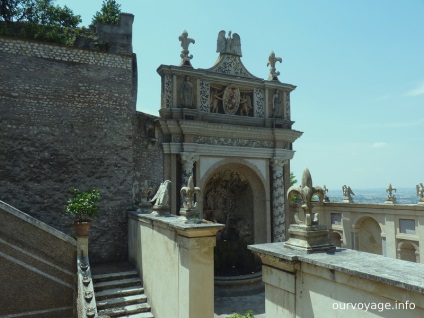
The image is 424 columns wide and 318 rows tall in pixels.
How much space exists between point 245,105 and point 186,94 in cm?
333

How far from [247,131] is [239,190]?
135 inches

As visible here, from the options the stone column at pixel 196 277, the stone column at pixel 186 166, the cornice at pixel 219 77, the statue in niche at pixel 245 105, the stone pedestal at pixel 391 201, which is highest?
the cornice at pixel 219 77

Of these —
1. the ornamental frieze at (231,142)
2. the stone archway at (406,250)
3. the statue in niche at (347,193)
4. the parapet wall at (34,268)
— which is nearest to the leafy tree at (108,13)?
the ornamental frieze at (231,142)

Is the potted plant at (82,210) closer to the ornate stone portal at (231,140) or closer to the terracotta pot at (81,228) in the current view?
the terracotta pot at (81,228)

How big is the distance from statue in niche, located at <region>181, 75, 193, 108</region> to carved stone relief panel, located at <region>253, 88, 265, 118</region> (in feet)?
11.9

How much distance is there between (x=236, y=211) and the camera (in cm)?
1698

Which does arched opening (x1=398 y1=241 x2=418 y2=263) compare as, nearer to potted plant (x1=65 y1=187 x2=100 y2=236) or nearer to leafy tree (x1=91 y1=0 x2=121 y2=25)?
potted plant (x1=65 y1=187 x2=100 y2=236)

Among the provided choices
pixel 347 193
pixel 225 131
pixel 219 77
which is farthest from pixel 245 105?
pixel 347 193

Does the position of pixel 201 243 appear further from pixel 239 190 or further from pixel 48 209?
pixel 239 190

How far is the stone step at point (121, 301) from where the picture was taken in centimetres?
878

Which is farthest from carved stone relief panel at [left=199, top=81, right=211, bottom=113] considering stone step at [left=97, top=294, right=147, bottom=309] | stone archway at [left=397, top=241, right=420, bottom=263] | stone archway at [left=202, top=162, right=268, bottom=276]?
stone archway at [left=397, top=241, right=420, bottom=263]

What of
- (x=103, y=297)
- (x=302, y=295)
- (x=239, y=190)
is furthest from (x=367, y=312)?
(x=239, y=190)

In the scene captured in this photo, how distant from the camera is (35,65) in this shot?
40.4 feet

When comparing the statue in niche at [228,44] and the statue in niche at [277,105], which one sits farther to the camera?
the statue in niche at [277,105]
